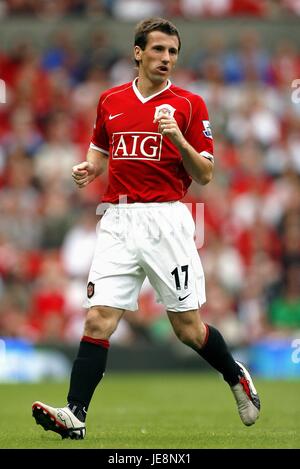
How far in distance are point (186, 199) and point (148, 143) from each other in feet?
28.9

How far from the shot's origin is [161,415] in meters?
9.98

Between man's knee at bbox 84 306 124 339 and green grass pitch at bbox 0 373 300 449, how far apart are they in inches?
26.5

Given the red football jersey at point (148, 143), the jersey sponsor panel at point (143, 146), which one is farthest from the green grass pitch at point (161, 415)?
the jersey sponsor panel at point (143, 146)

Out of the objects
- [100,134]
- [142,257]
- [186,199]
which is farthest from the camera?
[186,199]

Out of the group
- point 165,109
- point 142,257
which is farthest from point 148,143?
point 142,257

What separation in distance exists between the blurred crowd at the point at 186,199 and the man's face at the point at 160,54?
8035 millimetres

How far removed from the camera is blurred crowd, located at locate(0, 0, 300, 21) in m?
20.9

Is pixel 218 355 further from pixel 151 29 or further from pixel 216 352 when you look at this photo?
pixel 151 29

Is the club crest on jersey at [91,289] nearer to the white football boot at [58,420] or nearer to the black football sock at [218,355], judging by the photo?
the white football boot at [58,420]

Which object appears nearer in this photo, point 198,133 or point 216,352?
point 198,133

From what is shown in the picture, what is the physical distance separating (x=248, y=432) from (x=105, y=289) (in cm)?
148

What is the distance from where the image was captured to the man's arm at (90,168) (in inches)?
303

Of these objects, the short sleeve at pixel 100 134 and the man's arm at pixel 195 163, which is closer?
the man's arm at pixel 195 163
